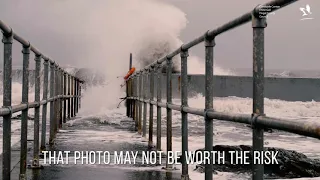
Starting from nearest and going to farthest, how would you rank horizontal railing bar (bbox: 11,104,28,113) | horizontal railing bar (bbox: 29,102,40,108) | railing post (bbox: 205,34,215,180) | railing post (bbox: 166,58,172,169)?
railing post (bbox: 205,34,215,180) < horizontal railing bar (bbox: 11,104,28,113) < horizontal railing bar (bbox: 29,102,40,108) < railing post (bbox: 166,58,172,169)

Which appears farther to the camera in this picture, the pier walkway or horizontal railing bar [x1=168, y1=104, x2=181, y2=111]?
horizontal railing bar [x1=168, y1=104, x2=181, y2=111]

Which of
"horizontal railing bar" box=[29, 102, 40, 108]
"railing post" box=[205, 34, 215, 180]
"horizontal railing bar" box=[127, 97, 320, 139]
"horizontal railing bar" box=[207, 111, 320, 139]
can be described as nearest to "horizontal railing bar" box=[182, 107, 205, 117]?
"railing post" box=[205, 34, 215, 180]

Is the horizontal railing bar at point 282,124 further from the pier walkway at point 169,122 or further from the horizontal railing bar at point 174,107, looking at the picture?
the horizontal railing bar at point 174,107

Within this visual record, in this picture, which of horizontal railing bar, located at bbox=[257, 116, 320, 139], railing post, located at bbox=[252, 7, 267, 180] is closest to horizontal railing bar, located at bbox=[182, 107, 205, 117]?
railing post, located at bbox=[252, 7, 267, 180]

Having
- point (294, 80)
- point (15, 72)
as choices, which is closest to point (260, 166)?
point (294, 80)

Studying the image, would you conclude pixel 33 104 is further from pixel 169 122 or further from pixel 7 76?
pixel 169 122

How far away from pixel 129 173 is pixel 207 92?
1.46 metres

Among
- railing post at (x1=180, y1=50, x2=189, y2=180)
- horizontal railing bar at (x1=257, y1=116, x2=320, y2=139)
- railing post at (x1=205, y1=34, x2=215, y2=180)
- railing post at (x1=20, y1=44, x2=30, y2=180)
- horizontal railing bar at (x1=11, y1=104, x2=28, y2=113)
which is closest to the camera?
horizontal railing bar at (x1=257, y1=116, x2=320, y2=139)

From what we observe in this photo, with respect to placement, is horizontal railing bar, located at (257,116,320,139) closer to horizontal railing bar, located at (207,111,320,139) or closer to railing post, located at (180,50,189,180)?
horizontal railing bar, located at (207,111,320,139)

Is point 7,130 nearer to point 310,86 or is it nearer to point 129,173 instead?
point 129,173

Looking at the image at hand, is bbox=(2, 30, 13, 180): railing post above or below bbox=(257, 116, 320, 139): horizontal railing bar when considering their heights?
above

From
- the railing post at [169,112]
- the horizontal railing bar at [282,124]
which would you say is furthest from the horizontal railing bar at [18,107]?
the railing post at [169,112]

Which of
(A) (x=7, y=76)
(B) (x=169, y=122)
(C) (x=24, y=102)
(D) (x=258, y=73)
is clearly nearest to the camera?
(D) (x=258, y=73)

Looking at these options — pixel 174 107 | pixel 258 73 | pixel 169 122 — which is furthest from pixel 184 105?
pixel 258 73
